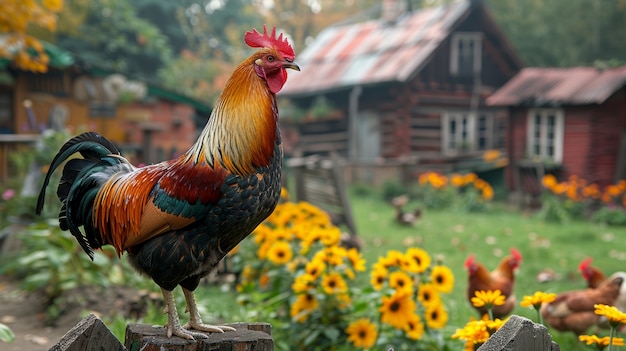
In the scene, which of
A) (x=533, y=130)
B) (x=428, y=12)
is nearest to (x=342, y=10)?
(x=428, y=12)

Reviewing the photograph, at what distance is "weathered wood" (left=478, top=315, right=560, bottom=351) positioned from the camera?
5.89 ft

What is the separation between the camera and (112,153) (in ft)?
9.33

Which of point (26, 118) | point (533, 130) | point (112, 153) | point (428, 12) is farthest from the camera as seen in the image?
point (428, 12)

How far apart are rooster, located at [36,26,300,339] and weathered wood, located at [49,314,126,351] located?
0.40 m

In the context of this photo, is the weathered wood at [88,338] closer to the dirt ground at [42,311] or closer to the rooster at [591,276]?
the dirt ground at [42,311]

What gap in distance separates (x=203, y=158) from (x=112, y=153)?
62cm

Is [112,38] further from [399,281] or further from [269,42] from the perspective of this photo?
[269,42]

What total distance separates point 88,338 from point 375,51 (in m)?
19.7

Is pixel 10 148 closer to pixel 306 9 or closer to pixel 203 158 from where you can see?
pixel 203 158

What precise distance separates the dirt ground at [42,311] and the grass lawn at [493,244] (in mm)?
823

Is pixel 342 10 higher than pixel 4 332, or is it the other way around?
pixel 342 10

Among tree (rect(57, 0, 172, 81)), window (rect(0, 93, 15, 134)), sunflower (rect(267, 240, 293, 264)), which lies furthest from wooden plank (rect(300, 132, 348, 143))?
sunflower (rect(267, 240, 293, 264))

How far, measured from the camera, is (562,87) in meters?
15.9

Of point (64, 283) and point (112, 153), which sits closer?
point (112, 153)
